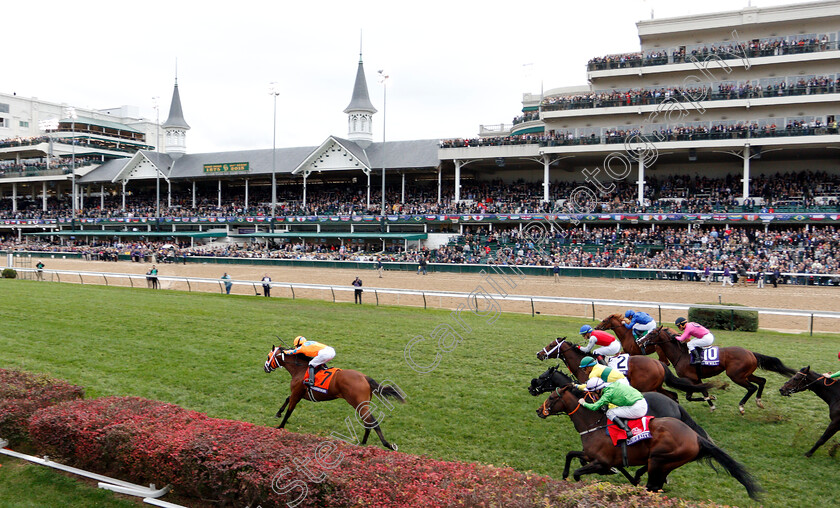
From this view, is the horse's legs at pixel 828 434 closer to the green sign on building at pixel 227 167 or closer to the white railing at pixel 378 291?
the white railing at pixel 378 291

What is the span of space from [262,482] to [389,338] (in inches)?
265

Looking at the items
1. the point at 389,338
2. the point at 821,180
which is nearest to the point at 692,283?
the point at 821,180

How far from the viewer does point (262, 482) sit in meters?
4.10

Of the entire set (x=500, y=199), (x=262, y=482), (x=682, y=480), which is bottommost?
(x=682, y=480)

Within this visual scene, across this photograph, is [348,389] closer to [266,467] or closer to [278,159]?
[266,467]

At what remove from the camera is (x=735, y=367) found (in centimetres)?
724

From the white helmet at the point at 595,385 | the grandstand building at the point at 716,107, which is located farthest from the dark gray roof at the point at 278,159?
the white helmet at the point at 595,385

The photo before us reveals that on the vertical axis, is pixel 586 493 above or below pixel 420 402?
above

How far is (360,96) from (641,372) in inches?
1622

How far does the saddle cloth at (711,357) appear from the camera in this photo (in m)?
7.31

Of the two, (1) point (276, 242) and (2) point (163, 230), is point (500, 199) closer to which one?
(1) point (276, 242)

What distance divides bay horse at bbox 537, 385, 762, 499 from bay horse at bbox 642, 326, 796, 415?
2.81 meters

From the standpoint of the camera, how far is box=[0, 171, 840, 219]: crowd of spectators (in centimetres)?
2758

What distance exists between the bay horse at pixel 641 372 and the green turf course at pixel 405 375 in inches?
22.7
